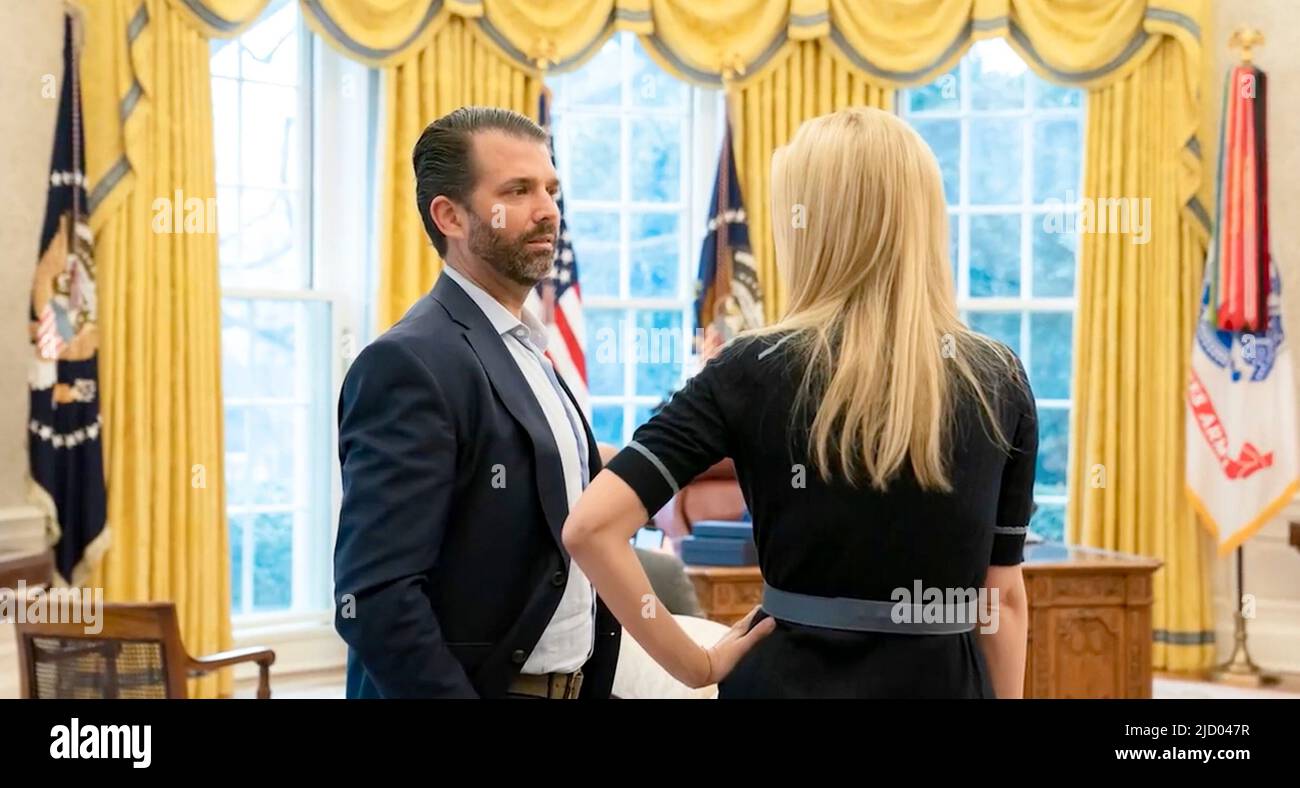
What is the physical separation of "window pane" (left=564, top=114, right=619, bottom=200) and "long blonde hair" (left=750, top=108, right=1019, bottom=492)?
5.00 metres

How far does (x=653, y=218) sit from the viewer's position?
6.70 meters

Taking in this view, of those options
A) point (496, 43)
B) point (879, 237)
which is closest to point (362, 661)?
point (879, 237)

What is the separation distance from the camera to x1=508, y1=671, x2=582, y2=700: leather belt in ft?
5.91

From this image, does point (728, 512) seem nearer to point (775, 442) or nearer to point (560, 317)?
point (560, 317)

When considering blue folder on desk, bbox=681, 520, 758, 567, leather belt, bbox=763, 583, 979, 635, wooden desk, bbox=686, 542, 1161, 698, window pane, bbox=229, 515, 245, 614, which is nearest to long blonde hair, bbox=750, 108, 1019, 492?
leather belt, bbox=763, 583, 979, 635

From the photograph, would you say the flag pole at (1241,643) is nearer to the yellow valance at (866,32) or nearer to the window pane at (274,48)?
the yellow valance at (866,32)

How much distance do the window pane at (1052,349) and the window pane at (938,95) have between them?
3.79 feet

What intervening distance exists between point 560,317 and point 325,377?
3.56 feet

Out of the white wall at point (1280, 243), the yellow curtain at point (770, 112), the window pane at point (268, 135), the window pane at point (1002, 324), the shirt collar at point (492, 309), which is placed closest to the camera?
the shirt collar at point (492, 309)

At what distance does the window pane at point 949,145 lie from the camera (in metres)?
6.83

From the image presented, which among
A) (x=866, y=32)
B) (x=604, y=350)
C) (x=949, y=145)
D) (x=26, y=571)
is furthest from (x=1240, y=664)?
(x=26, y=571)

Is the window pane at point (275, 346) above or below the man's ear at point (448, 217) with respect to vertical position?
below

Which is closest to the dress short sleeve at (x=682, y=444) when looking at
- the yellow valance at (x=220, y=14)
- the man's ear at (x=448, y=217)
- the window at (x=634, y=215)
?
the man's ear at (x=448, y=217)

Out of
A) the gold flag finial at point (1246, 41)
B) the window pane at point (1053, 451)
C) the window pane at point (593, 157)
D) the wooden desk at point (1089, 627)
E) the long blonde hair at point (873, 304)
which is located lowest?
the wooden desk at point (1089, 627)
